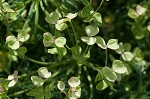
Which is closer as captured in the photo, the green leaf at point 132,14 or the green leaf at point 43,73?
the green leaf at point 43,73

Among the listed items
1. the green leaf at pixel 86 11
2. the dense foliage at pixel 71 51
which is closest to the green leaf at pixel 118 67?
the dense foliage at pixel 71 51

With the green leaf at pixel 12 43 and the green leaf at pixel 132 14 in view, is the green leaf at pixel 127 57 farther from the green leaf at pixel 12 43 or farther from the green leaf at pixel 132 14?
the green leaf at pixel 12 43

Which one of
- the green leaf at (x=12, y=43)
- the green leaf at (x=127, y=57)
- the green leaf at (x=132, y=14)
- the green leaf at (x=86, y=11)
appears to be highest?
the green leaf at (x=86, y=11)

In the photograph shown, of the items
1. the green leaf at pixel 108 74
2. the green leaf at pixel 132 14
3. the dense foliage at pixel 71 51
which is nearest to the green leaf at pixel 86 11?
the dense foliage at pixel 71 51

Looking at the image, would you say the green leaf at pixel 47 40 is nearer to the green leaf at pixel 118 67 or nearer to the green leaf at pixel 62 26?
the green leaf at pixel 62 26

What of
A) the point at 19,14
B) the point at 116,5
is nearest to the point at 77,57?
the point at 19,14

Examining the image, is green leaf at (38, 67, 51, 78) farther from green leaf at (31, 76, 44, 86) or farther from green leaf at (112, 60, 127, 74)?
green leaf at (112, 60, 127, 74)

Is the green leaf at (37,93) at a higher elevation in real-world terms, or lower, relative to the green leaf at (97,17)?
lower

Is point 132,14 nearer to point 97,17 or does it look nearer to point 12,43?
point 97,17

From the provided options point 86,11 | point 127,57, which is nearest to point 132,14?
point 127,57
